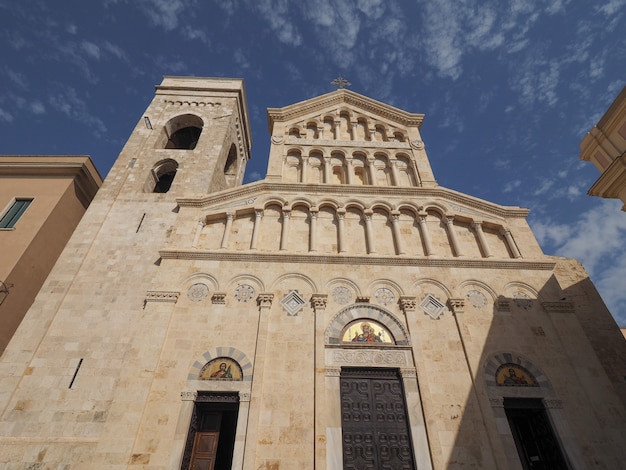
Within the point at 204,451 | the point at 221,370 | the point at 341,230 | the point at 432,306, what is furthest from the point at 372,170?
the point at 204,451

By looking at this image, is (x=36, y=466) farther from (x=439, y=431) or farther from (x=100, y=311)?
(x=439, y=431)

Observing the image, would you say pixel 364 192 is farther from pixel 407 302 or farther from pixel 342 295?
pixel 407 302

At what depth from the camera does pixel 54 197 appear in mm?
15500

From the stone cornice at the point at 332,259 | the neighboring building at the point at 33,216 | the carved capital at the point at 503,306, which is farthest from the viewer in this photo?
the stone cornice at the point at 332,259

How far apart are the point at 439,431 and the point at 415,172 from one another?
11313 millimetres

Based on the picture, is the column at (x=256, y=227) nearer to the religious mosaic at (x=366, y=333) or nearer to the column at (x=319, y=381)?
the column at (x=319, y=381)

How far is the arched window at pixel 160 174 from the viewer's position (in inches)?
717

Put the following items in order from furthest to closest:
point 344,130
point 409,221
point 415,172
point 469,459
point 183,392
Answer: point 344,130 < point 415,172 < point 409,221 < point 183,392 < point 469,459

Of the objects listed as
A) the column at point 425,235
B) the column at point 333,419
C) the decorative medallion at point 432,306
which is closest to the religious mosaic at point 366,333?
the column at point 333,419

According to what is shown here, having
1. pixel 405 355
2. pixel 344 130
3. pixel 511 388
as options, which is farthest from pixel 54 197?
pixel 511 388

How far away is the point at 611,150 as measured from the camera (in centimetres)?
1005

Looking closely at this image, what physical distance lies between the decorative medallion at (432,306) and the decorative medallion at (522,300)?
271 centimetres

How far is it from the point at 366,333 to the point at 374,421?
2604mm

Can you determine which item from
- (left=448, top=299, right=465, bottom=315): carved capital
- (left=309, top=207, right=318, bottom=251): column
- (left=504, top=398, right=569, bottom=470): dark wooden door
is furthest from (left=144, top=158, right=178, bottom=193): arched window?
(left=504, top=398, right=569, bottom=470): dark wooden door
